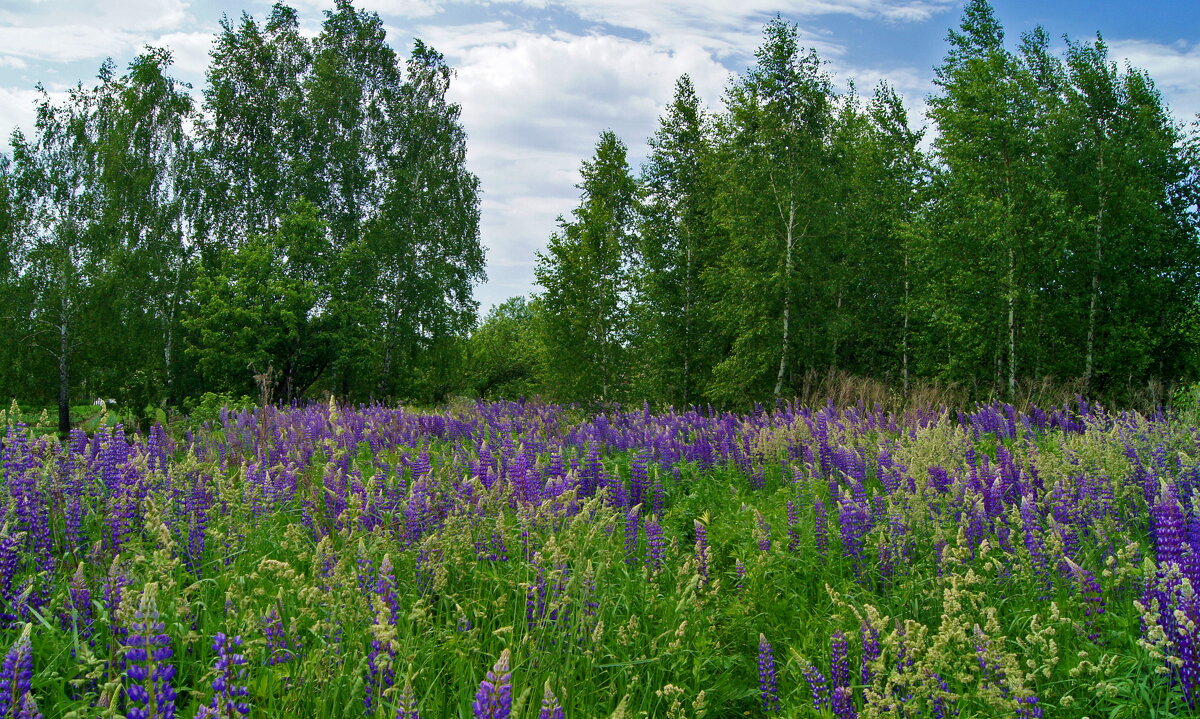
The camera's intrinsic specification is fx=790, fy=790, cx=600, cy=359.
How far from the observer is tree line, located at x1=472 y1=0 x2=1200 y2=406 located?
24719 millimetres

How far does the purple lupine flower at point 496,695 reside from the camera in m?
1.70

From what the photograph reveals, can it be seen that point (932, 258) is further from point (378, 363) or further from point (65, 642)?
point (65, 642)

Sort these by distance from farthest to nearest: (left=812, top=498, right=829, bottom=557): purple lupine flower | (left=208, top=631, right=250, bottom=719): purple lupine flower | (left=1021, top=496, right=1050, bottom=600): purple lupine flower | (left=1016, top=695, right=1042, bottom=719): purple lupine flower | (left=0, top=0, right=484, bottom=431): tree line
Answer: (left=0, top=0, right=484, bottom=431): tree line
(left=812, top=498, right=829, bottom=557): purple lupine flower
(left=1021, top=496, right=1050, bottom=600): purple lupine flower
(left=1016, top=695, right=1042, bottom=719): purple lupine flower
(left=208, top=631, right=250, bottom=719): purple lupine flower

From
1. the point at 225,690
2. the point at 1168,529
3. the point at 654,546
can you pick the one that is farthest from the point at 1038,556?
the point at 225,690

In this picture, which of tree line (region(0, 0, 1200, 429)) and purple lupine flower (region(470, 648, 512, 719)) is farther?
tree line (region(0, 0, 1200, 429))

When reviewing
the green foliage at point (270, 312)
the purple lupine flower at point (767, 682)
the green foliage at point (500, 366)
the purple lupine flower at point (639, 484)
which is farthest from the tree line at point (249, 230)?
the purple lupine flower at point (767, 682)

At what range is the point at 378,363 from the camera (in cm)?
3247

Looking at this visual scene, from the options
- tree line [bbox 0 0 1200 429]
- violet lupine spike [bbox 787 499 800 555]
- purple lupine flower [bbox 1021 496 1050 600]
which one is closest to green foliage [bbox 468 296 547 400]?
tree line [bbox 0 0 1200 429]

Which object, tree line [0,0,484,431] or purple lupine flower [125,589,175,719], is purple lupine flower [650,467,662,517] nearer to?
purple lupine flower [125,589,175,719]

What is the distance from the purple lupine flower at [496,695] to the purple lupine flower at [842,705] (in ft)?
4.78

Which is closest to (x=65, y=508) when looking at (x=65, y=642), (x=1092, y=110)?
(x=65, y=642)

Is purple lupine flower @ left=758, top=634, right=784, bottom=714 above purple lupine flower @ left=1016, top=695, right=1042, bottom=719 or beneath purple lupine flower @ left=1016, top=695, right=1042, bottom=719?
beneath

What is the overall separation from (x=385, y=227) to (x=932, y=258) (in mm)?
20749

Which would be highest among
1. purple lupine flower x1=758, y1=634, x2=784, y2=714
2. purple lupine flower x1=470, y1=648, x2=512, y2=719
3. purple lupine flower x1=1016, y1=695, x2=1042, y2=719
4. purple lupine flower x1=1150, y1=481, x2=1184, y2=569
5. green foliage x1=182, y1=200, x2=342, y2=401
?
green foliage x1=182, y1=200, x2=342, y2=401
